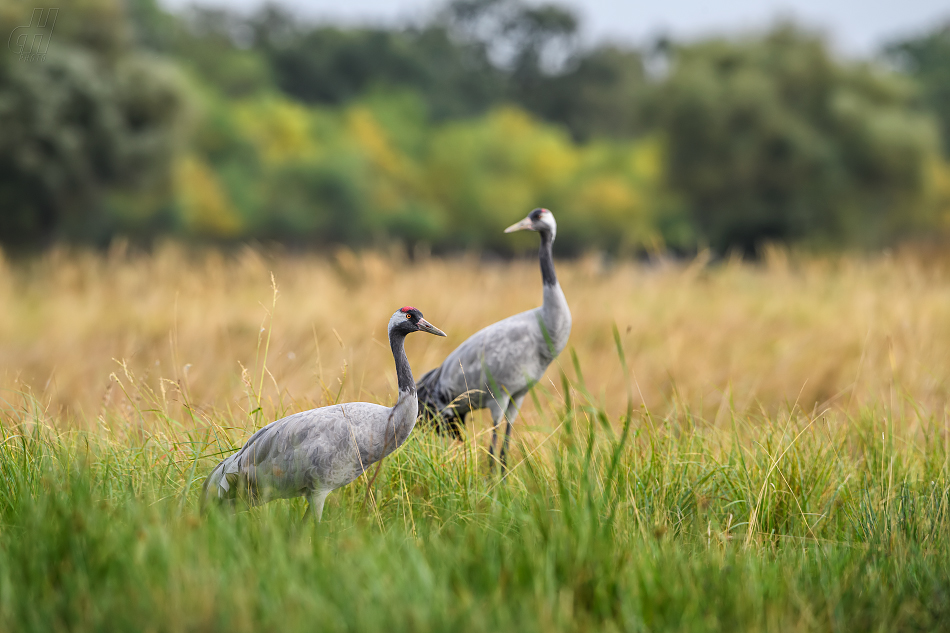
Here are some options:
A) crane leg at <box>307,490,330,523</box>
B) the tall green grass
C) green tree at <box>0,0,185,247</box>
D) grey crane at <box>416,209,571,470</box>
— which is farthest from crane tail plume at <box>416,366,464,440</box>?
green tree at <box>0,0,185,247</box>

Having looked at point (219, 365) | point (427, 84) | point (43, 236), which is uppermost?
point (427, 84)

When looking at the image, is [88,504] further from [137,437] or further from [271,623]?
[137,437]

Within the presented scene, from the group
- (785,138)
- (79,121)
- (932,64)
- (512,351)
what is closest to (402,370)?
(512,351)

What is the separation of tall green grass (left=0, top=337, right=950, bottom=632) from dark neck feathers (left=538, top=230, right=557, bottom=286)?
29.4 inches

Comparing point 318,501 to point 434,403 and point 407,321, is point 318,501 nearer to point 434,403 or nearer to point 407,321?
point 407,321

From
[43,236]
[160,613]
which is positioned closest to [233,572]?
[160,613]

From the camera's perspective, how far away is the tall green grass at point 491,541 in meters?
2.22

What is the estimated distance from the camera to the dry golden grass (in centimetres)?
579

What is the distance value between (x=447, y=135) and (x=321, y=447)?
126ft

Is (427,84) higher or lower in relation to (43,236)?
higher

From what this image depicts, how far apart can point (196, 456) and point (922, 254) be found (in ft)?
46.6

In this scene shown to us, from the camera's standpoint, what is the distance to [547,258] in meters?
4.24

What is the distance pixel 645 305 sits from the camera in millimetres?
8719

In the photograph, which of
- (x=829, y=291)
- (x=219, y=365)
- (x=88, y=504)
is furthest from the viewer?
(x=829, y=291)
